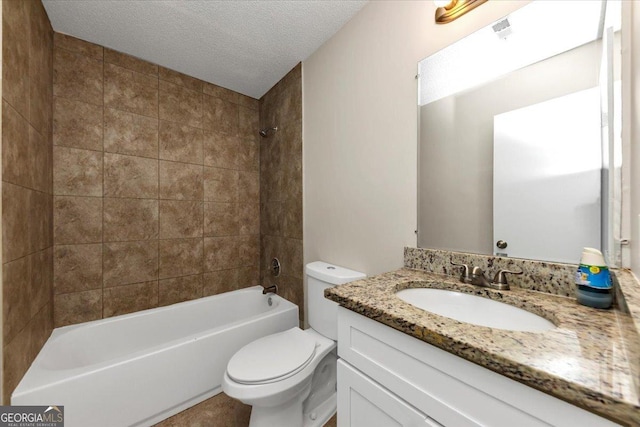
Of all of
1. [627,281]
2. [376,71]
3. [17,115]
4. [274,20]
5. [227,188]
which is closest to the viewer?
[627,281]

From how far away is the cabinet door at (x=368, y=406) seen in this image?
0.62 meters

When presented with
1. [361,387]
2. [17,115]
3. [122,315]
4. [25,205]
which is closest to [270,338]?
[361,387]

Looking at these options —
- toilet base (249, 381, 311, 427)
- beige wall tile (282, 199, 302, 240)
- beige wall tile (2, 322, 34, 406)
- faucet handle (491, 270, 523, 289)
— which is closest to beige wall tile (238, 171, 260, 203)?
beige wall tile (282, 199, 302, 240)

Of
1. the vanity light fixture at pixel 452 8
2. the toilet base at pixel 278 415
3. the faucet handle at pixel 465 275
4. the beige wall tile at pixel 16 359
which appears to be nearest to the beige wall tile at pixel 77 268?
the beige wall tile at pixel 16 359

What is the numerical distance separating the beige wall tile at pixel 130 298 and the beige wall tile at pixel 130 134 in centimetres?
102

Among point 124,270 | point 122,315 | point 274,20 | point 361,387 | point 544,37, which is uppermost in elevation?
point 274,20

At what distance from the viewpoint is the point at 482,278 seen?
0.86 meters

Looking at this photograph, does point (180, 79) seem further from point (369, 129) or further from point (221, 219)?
point (369, 129)

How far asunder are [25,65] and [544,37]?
2214 mm

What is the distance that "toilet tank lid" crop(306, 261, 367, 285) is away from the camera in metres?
1.38

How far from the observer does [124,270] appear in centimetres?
181

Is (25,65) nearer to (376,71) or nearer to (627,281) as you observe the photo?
(376,71)

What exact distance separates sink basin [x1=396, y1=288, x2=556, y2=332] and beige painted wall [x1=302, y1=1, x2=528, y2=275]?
1.04ft

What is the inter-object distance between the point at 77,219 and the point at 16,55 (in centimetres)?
98
